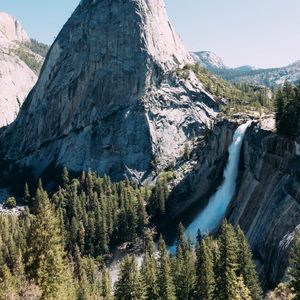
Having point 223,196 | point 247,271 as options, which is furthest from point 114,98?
point 247,271

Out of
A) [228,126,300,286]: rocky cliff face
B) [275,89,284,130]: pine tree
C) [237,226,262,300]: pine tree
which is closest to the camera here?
[237,226,262,300]: pine tree

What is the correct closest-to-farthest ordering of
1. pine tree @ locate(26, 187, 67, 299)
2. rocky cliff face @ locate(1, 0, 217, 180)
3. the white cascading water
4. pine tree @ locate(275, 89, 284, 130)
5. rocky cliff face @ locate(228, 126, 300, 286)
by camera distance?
pine tree @ locate(26, 187, 67, 299) < rocky cliff face @ locate(228, 126, 300, 286) < pine tree @ locate(275, 89, 284, 130) < the white cascading water < rocky cliff face @ locate(1, 0, 217, 180)

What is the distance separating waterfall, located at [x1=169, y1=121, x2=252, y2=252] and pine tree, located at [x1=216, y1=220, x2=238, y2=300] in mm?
48242

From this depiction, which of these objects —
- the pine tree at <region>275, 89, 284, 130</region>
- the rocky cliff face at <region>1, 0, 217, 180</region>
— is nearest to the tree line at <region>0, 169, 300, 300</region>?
the rocky cliff face at <region>1, 0, 217, 180</region>

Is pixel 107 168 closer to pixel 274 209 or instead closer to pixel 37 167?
pixel 37 167

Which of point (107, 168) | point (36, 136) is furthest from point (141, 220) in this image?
point (36, 136)

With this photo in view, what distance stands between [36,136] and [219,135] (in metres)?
85.4

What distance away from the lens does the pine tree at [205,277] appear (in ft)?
183

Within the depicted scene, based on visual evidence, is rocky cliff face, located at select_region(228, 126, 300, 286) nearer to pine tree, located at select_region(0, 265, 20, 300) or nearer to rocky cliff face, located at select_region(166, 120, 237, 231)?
rocky cliff face, located at select_region(166, 120, 237, 231)

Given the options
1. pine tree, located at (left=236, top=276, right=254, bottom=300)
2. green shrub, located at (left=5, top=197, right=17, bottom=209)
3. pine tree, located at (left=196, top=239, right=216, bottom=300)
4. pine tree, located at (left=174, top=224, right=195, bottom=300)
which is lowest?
green shrub, located at (left=5, top=197, right=17, bottom=209)

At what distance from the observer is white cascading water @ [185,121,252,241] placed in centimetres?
10318

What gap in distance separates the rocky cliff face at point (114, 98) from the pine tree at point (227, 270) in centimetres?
8827

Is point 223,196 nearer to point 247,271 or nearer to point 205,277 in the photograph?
point 247,271

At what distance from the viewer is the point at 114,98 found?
157 metres
